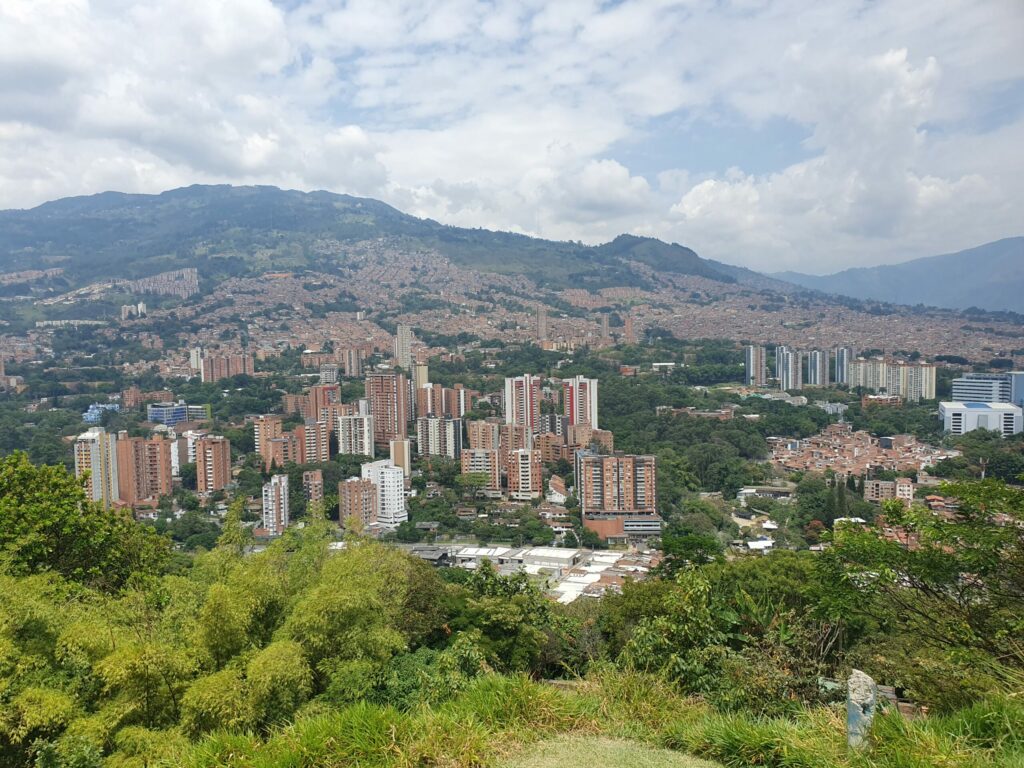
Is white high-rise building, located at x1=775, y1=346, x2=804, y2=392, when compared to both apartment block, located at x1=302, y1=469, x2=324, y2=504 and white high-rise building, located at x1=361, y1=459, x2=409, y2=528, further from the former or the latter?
apartment block, located at x1=302, y1=469, x2=324, y2=504

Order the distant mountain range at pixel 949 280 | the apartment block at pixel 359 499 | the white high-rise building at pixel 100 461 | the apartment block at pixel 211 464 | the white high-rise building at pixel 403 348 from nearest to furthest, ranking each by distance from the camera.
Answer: the apartment block at pixel 359 499 → the white high-rise building at pixel 100 461 → the apartment block at pixel 211 464 → the white high-rise building at pixel 403 348 → the distant mountain range at pixel 949 280

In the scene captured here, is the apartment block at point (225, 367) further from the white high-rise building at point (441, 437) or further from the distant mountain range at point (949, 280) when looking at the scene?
the distant mountain range at point (949, 280)

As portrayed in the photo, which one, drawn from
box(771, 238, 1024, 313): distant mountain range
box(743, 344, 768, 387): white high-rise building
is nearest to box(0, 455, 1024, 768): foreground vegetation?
box(743, 344, 768, 387): white high-rise building

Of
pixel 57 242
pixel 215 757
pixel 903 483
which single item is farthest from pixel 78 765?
pixel 57 242

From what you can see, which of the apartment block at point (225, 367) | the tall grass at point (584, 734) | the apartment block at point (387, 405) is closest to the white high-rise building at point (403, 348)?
the apartment block at point (225, 367)

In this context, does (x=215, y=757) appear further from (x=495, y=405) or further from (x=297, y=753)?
(x=495, y=405)
